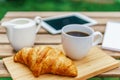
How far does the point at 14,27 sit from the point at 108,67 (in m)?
0.34

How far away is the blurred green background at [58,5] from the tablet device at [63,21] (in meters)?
1.54

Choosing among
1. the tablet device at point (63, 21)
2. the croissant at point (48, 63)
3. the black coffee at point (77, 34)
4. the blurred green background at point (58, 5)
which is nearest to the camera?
the croissant at point (48, 63)

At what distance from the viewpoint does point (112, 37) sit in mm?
1146

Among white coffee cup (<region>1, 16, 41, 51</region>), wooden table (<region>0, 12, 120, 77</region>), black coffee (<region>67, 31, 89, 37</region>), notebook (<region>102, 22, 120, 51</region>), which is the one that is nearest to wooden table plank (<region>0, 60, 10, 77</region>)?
wooden table (<region>0, 12, 120, 77</region>)

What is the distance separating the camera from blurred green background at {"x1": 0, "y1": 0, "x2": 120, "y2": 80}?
2.93 metres

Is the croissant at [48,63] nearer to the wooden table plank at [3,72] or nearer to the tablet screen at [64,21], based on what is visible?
the wooden table plank at [3,72]

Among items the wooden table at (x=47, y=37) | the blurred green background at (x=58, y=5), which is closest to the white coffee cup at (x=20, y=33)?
the wooden table at (x=47, y=37)

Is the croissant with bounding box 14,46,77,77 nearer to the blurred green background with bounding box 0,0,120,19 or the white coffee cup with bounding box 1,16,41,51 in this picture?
the white coffee cup with bounding box 1,16,41,51

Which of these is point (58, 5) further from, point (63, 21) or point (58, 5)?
point (63, 21)

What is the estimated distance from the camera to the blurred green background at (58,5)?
2.93m

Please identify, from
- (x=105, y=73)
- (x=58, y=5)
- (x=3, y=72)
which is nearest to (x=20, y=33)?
(x=3, y=72)

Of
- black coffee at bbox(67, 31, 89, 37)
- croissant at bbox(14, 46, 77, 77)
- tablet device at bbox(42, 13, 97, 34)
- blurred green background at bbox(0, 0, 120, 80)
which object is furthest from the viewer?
blurred green background at bbox(0, 0, 120, 80)

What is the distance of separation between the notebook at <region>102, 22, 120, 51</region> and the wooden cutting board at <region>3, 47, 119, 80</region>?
0.19 ft

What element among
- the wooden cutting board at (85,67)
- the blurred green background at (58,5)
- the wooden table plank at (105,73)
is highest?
the wooden cutting board at (85,67)
